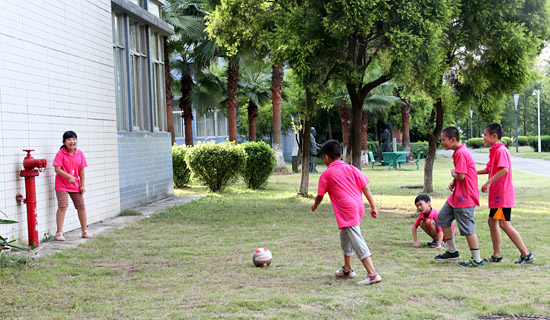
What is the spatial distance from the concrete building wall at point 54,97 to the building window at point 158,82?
10.7ft

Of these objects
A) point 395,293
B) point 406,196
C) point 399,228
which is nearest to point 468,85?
point 406,196

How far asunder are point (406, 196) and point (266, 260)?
9726 millimetres

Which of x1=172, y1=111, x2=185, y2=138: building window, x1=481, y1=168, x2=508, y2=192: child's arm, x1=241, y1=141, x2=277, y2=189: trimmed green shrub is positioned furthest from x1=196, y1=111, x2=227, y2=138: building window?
x1=481, y1=168, x2=508, y2=192: child's arm

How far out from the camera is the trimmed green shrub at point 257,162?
17.9 m

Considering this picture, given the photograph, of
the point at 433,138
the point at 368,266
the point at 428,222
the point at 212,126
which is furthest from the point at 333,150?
the point at 212,126

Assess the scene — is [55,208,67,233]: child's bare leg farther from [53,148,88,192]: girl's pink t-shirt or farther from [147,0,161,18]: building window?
[147,0,161,18]: building window

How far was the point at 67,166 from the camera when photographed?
8.37 m

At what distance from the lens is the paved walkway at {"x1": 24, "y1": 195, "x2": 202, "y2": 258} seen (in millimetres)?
7926

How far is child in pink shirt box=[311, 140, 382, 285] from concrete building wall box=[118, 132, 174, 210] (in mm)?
7260

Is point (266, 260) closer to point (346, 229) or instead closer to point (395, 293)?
point (346, 229)

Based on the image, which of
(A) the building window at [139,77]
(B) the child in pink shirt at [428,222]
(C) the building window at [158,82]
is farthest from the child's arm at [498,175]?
(C) the building window at [158,82]

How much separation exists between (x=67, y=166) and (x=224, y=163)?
28.3ft

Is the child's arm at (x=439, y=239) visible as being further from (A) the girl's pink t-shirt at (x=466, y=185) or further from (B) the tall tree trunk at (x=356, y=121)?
(B) the tall tree trunk at (x=356, y=121)

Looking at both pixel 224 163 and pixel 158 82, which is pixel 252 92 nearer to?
pixel 224 163
